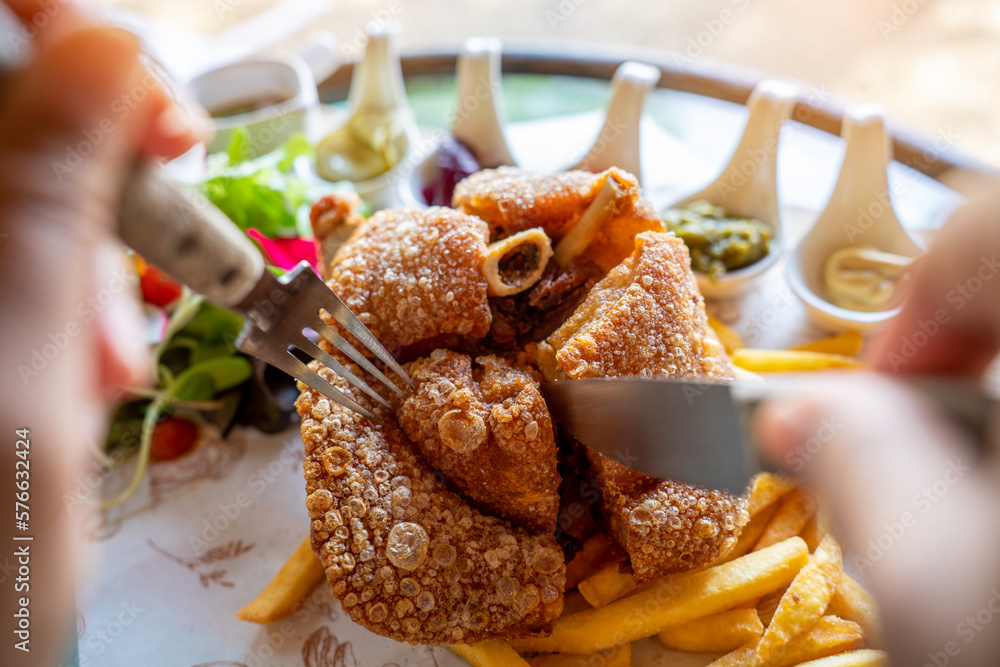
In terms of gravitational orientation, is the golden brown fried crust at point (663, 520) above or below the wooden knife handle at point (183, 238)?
below

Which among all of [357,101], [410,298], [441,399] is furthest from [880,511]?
[357,101]

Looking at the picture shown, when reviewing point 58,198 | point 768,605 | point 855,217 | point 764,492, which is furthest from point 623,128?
point 58,198

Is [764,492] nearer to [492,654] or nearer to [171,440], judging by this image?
[492,654]

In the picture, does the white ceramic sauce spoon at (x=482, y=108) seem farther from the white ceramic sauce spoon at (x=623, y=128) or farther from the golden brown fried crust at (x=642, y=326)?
the golden brown fried crust at (x=642, y=326)

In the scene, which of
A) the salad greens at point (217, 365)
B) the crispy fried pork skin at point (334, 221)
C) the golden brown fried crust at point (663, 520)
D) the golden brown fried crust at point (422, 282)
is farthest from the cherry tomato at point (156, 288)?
the golden brown fried crust at point (663, 520)

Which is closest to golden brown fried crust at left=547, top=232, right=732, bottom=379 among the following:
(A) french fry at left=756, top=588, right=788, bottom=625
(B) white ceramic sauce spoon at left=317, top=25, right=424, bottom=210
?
(A) french fry at left=756, top=588, right=788, bottom=625

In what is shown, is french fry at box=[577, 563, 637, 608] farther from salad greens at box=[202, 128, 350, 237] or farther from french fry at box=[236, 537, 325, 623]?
salad greens at box=[202, 128, 350, 237]

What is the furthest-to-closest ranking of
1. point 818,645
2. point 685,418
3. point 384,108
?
point 384,108 < point 818,645 < point 685,418
